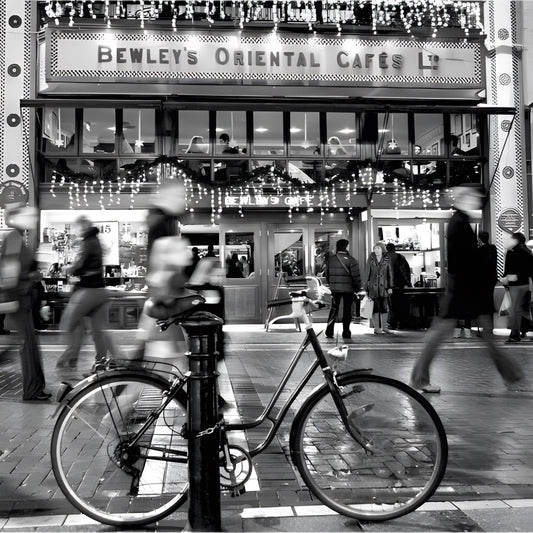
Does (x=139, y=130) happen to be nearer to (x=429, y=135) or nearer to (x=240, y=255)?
(x=240, y=255)

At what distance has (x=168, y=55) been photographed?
1426cm

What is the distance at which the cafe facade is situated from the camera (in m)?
14.3

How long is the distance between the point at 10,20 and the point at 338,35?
7417 mm

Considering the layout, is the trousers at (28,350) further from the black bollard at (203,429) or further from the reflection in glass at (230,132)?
the reflection in glass at (230,132)

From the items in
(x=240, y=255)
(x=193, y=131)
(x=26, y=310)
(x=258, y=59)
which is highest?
(x=258, y=59)

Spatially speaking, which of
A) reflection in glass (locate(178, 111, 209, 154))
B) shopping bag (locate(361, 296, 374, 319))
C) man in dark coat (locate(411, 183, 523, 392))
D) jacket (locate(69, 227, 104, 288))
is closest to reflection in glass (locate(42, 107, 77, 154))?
reflection in glass (locate(178, 111, 209, 154))

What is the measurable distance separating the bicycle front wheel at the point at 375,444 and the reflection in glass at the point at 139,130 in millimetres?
12476

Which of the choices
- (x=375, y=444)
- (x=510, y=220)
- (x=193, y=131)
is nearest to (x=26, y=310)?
(x=375, y=444)

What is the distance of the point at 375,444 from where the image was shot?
3.50 meters

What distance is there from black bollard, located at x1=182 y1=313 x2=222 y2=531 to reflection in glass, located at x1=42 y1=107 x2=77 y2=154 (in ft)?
41.8

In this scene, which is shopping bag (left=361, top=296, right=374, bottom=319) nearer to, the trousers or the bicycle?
the trousers

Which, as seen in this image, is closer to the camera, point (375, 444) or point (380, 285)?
point (375, 444)

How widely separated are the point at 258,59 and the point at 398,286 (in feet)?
19.5

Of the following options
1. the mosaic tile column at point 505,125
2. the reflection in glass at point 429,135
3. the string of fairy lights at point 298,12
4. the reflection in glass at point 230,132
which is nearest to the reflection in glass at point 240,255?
the reflection in glass at point 230,132
